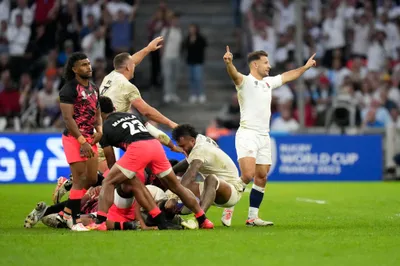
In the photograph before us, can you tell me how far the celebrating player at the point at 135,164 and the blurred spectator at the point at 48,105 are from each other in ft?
45.3

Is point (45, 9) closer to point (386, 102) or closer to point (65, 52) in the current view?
point (65, 52)

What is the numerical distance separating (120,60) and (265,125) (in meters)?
2.27

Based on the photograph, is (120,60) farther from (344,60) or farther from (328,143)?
(344,60)

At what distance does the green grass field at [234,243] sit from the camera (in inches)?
400

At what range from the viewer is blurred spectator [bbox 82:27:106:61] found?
1139 inches

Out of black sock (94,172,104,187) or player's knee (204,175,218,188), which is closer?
player's knee (204,175,218,188)

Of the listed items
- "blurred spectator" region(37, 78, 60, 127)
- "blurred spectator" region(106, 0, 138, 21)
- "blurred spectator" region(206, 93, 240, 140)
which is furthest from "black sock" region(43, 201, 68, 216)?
"blurred spectator" region(106, 0, 138, 21)

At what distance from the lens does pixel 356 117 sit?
2738cm

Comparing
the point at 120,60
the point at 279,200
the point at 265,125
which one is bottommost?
the point at 279,200

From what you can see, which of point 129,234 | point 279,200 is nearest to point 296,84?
point 279,200

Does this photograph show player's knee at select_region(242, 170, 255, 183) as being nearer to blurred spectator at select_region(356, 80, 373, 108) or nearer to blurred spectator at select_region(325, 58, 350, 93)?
blurred spectator at select_region(356, 80, 373, 108)

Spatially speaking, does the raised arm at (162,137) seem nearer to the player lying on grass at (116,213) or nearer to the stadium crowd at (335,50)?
the player lying on grass at (116,213)

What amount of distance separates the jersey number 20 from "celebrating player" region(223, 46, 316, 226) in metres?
1.77

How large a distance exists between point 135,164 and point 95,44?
54.4ft
